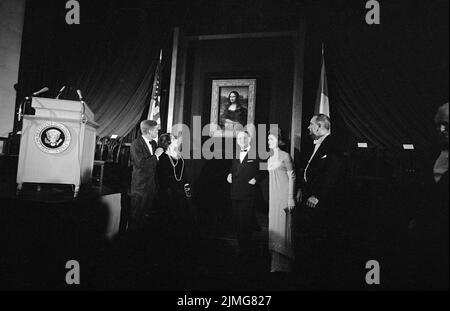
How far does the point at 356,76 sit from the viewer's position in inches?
122

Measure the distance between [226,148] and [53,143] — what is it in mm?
1939

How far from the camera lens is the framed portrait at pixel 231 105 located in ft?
12.2

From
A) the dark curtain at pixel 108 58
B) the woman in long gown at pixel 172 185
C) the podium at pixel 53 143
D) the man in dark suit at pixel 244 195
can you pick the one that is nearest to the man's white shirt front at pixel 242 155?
the man in dark suit at pixel 244 195

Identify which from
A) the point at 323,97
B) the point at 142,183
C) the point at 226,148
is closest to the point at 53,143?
the point at 142,183

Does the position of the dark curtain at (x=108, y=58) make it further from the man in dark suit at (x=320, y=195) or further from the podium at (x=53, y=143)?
the man in dark suit at (x=320, y=195)

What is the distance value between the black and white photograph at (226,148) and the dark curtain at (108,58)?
0.07 ft

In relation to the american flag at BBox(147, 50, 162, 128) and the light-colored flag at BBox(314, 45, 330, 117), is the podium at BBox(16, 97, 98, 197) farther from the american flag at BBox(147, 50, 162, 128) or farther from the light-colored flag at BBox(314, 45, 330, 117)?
the light-colored flag at BBox(314, 45, 330, 117)

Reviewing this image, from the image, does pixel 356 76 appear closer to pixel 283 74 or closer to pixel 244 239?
pixel 283 74

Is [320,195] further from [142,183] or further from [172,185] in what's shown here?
[142,183]

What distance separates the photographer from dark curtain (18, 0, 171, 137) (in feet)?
13.2

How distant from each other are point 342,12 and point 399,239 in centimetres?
247

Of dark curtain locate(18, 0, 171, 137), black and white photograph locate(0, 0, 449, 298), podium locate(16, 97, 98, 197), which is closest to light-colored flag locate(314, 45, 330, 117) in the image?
black and white photograph locate(0, 0, 449, 298)

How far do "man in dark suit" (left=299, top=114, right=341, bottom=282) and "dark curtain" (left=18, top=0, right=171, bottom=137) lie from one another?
2589 millimetres

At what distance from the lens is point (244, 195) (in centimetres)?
275
